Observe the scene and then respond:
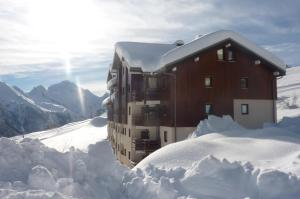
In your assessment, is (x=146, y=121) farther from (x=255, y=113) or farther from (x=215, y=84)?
(x=255, y=113)

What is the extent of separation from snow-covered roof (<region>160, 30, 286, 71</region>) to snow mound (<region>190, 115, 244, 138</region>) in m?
4.63

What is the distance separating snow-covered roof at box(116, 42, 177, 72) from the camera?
2606 centimetres

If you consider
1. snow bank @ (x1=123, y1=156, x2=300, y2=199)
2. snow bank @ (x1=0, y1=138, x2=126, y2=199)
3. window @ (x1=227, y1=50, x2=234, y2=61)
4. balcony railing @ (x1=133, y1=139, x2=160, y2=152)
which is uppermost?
window @ (x1=227, y1=50, x2=234, y2=61)

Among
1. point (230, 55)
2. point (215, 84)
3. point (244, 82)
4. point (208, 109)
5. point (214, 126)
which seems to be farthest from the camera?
point (244, 82)

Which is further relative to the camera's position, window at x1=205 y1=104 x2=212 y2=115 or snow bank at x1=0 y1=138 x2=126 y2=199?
window at x1=205 y1=104 x2=212 y2=115

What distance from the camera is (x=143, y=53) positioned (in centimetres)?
2753

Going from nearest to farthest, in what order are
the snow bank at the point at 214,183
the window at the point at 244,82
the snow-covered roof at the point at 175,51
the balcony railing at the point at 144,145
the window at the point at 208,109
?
the snow bank at the point at 214,183 → the snow-covered roof at the point at 175,51 → the window at the point at 208,109 → the window at the point at 244,82 → the balcony railing at the point at 144,145

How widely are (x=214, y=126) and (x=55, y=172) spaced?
1397 centimetres

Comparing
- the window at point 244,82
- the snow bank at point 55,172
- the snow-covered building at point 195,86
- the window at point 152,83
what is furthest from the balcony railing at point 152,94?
the snow bank at point 55,172

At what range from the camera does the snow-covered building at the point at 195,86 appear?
25.3 metres

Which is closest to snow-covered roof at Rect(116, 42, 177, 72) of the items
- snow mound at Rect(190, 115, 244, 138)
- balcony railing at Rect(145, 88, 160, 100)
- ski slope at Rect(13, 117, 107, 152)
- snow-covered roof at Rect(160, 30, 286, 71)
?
snow-covered roof at Rect(160, 30, 286, 71)

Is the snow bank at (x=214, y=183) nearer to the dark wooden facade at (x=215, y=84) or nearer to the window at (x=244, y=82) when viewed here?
the dark wooden facade at (x=215, y=84)

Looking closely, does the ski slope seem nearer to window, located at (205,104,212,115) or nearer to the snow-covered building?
the snow-covered building

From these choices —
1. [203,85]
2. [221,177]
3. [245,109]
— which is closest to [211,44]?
[203,85]
